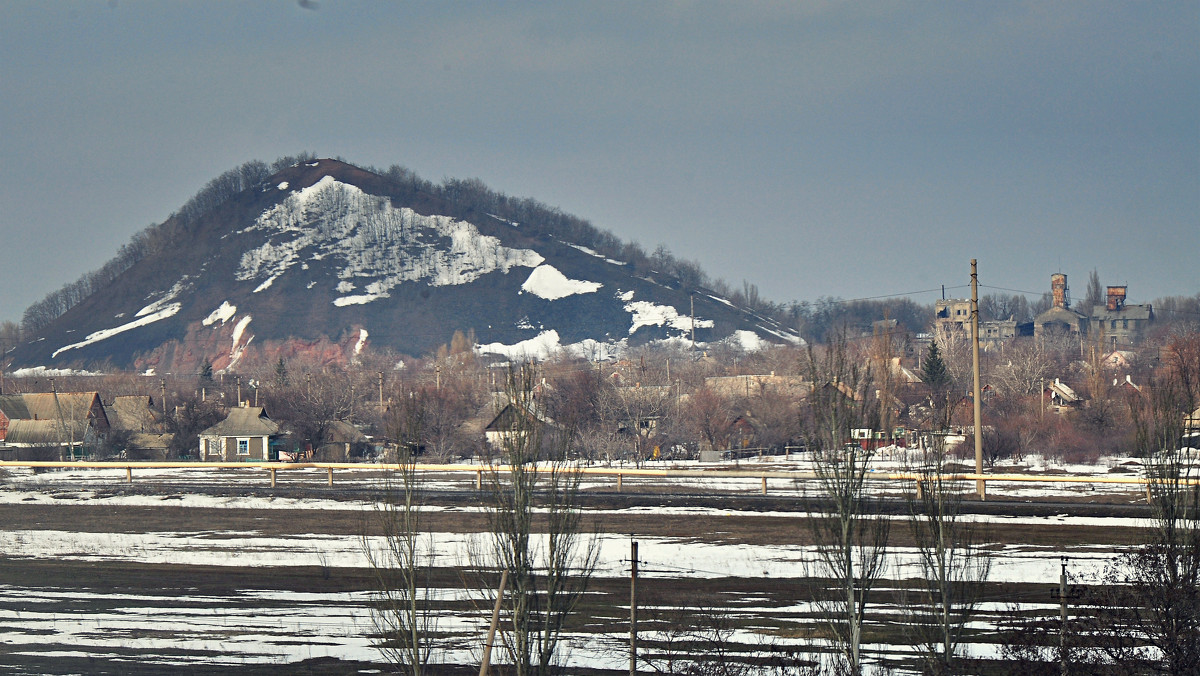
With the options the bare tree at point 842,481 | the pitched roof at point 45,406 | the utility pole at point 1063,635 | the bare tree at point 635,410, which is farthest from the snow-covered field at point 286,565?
the pitched roof at point 45,406

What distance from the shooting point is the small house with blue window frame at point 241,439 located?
77562 millimetres

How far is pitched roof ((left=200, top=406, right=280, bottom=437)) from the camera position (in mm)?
78125

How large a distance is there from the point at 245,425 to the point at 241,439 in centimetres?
117

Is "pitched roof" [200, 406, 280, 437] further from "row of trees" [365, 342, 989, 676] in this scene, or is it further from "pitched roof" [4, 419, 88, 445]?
"row of trees" [365, 342, 989, 676]

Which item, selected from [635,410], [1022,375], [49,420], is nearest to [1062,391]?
[1022,375]

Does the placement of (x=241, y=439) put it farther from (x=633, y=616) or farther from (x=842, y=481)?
(x=842, y=481)

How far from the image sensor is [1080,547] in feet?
88.4

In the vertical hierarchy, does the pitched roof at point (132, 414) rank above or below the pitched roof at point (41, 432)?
above

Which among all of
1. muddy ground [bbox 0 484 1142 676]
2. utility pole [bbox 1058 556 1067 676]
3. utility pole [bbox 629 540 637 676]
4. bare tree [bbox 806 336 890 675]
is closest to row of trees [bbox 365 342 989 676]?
bare tree [bbox 806 336 890 675]

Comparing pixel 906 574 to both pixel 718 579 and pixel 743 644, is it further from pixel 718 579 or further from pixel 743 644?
pixel 743 644

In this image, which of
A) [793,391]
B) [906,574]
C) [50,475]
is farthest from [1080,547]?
[793,391]

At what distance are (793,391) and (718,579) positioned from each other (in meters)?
71.6

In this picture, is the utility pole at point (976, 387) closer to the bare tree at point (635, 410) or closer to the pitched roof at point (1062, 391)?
the bare tree at point (635, 410)

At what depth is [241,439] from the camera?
78.0 metres
